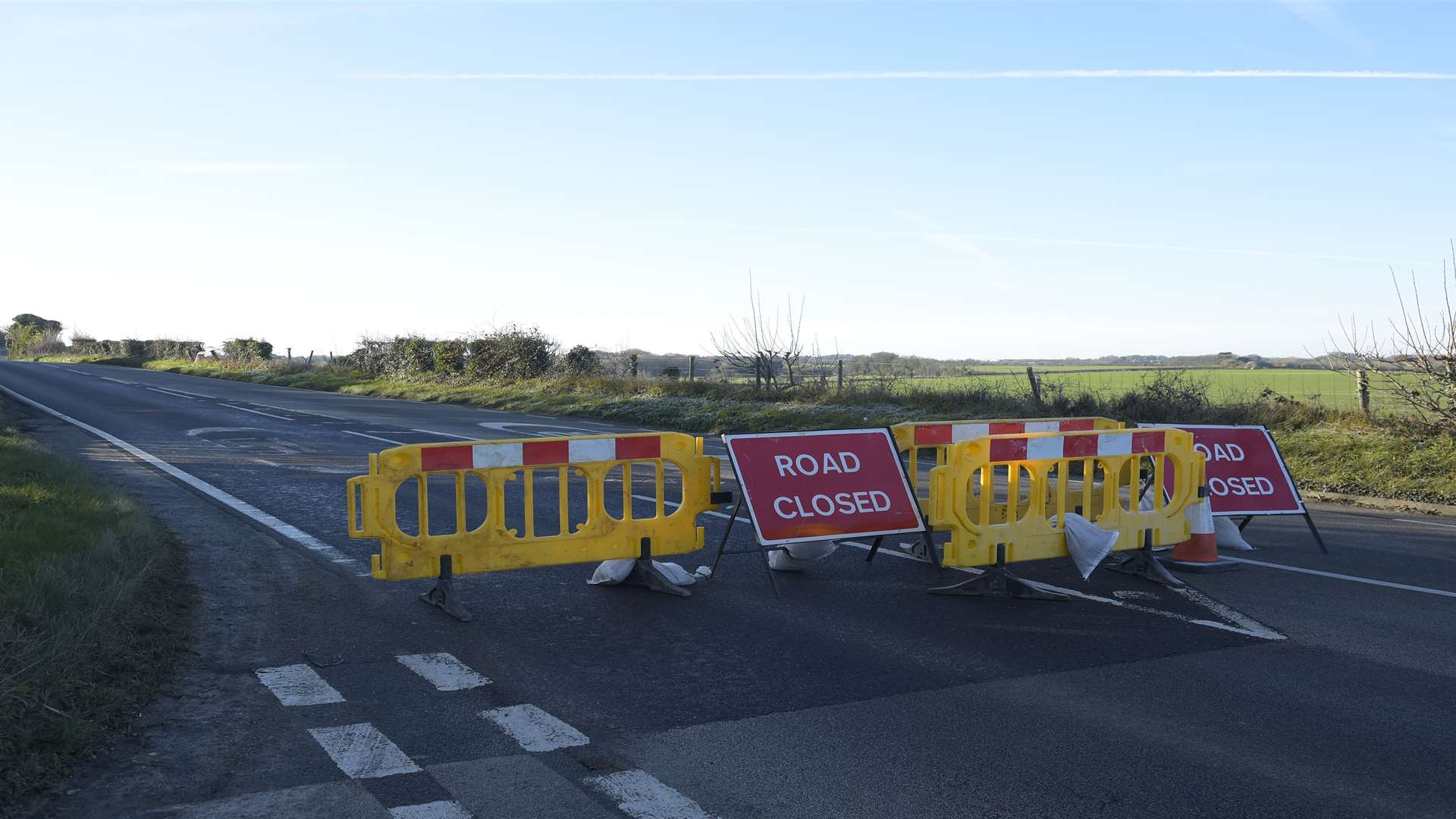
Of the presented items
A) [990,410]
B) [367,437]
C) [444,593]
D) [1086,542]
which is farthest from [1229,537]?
[367,437]

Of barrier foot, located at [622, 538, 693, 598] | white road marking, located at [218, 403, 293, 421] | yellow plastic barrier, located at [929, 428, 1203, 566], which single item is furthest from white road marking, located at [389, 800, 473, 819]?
white road marking, located at [218, 403, 293, 421]

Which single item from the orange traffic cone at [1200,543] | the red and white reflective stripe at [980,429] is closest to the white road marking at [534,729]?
the red and white reflective stripe at [980,429]

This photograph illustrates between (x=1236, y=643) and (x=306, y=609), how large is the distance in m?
5.62

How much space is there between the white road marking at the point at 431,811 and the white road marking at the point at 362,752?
335 mm

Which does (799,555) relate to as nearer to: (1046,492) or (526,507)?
(1046,492)

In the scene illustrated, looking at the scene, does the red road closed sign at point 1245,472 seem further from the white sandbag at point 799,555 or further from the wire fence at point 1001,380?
the wire fence at point 1001,380

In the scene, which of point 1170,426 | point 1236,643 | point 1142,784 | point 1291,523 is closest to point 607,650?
point 1142,784

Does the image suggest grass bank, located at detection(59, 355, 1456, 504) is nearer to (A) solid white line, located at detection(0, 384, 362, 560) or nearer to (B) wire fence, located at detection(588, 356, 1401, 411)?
(B) wire fence, located at detection(588, 356, 1401, 411)

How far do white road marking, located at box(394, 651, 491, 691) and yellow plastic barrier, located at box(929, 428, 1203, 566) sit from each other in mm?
3391

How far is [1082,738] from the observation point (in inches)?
191

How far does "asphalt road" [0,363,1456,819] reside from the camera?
4254 mm

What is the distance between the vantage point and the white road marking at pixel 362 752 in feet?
14.5

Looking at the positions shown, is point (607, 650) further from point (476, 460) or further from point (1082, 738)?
point (1082, 738)

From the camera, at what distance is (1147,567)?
8.33 m
